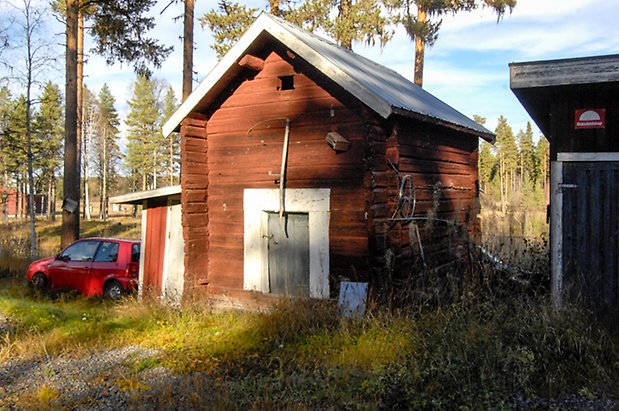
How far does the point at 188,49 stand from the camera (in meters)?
17.4

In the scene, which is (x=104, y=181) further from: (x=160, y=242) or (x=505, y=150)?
(x=505, y=150)

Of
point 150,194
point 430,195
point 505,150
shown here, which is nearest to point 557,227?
point 430,195

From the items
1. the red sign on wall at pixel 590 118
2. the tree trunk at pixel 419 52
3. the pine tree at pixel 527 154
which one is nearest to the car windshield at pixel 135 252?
the red sign on wall at pixel 590 118

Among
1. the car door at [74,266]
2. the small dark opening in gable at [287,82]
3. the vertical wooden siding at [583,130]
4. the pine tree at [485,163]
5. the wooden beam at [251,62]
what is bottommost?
the car door at [74,266]

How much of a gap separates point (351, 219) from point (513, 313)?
9.63 ft

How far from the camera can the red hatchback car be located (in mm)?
11656

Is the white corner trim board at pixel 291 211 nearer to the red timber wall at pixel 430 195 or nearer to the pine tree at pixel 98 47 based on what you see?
the red timber wall at pixel 430 195

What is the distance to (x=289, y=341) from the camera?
272 inches

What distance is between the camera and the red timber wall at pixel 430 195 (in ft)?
26.7

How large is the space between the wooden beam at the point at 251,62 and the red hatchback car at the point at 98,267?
17.7 feet

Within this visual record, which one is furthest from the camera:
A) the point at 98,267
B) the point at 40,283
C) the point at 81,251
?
the point at 40,283

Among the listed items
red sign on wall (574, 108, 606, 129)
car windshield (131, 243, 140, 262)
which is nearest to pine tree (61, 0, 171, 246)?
car windshield (131, 243, 140, 262)

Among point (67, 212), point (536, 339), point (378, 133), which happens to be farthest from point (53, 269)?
point (536, 339)

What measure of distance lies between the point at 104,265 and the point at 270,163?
563 centimetres
